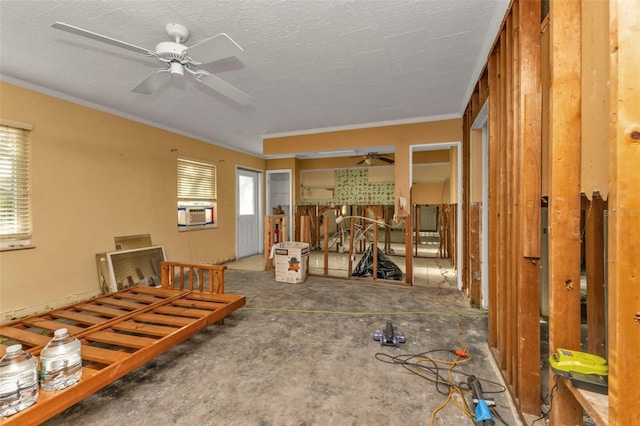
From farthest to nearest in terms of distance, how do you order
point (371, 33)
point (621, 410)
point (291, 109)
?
point (291, 109) < point (371, 33) < point (621, 410)

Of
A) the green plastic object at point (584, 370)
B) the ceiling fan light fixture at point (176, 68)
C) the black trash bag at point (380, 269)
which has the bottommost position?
the black trash bag at point (380, 269)

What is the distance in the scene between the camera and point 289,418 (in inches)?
61.2

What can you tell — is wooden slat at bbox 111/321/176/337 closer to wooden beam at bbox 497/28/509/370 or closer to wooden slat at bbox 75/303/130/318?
wooden slat at bbox 75/303/130/318

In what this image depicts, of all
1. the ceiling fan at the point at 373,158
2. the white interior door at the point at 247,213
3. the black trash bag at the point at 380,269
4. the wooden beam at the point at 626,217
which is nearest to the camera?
the wooden beam at the point at 626,217

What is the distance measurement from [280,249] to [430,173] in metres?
4.57

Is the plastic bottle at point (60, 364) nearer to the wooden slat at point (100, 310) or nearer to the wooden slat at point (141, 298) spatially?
the wooden slat at point (100, 310)

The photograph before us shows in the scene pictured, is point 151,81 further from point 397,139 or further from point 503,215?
point 397,139

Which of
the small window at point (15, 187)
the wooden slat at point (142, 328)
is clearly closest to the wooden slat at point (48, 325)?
the wooden slat at point (142, 328)

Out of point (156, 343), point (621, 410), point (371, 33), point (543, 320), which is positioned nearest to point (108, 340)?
point (156, 343)

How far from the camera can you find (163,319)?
2408mm

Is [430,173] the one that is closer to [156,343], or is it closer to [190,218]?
[190,218]

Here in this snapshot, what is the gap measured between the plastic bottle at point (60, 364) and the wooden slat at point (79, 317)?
89cm

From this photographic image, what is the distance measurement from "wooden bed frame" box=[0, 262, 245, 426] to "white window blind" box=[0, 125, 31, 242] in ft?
4.13

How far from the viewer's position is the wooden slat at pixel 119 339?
1.93m
